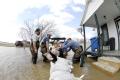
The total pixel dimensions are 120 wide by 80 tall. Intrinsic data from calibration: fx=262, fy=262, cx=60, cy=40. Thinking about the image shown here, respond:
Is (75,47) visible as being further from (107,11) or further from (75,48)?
(107,11)

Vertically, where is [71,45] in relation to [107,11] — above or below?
below

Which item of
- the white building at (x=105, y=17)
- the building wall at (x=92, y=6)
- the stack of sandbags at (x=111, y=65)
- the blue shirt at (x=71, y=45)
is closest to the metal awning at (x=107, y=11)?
the white building at (x=105, y=17)

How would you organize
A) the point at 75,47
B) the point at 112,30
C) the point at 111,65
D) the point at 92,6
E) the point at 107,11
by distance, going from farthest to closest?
the point at 112,30 → the point at 107,11 → the point at 75,47 → the point at 92,6 → the point at 111,65

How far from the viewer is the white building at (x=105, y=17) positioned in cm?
1302

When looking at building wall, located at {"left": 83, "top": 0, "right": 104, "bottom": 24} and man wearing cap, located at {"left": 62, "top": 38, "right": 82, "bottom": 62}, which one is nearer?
building wall, located at {"left": 83, "top": 0, "right": 104, "bottom": 24}

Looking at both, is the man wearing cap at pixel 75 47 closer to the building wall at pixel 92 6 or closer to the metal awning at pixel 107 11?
the building wall at pixel 92 6

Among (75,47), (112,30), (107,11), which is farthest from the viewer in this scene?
(112,30)

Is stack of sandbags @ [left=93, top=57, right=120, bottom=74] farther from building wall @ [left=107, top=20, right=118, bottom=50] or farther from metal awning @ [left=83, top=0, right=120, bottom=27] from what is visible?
building wall @ [left=107, top=20, right=118, bottom=50]

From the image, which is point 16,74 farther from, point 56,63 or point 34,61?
point 34,61

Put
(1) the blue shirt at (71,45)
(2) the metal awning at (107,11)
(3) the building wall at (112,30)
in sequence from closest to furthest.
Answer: (2) the metal awning at (107,11)
(1) the blue shirt at (71,45)
(3) the building wall at (112,30)

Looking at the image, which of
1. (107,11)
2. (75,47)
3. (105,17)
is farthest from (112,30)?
(75,47)

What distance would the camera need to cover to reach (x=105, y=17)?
54.2 feet

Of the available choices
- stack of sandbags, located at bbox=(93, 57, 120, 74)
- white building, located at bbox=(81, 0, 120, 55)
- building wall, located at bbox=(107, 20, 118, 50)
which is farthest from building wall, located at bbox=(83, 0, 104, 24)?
stack of sandbags, located at bbox=(93, 57, 120, 74)

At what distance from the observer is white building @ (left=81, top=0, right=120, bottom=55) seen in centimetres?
1302
